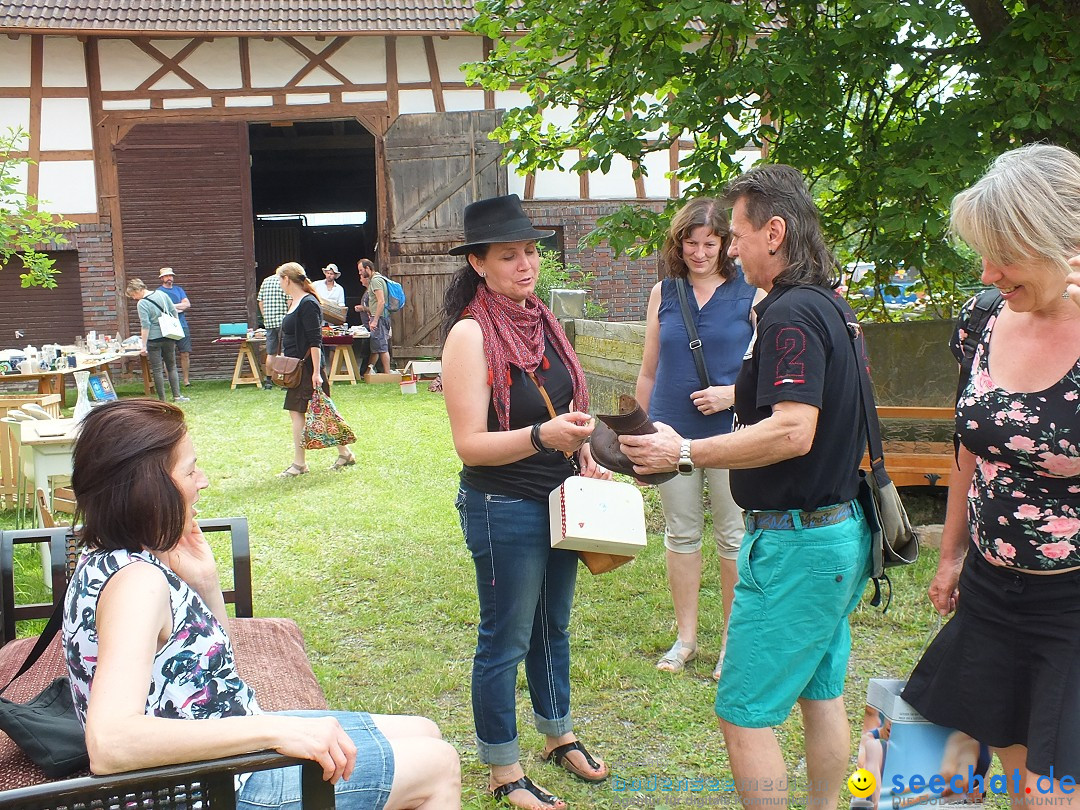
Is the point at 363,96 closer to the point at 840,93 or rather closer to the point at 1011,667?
the point at 840,93

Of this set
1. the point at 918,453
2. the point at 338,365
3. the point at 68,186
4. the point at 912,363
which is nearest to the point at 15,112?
the point at 68,186

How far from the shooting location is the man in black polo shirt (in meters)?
2.29

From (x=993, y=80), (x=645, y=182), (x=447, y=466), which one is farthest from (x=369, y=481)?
Answer: (x=645, y=182)

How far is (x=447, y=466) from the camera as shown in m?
8.32

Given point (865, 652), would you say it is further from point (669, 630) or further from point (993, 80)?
point (993, 80)

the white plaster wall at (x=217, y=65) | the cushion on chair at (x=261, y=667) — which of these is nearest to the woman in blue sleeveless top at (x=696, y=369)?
the cushion on chair at (x=261, y=667)

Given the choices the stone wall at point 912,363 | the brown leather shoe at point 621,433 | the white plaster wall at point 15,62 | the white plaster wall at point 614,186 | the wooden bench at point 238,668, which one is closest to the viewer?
the wooden bench at point 238,668

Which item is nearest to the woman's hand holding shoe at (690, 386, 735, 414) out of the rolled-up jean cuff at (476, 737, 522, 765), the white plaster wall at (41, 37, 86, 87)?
the rolled-up jean cuff at (476, 737, 522, 765)

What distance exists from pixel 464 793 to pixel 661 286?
7.15 ft

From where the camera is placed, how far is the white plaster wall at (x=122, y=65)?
14648 mm

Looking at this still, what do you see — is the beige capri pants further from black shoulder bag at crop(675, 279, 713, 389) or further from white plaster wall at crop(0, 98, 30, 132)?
white plaster wall at crop(0, 98, 30, 132)

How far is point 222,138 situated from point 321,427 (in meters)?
8.86

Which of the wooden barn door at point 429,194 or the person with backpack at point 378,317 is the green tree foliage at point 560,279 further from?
the person with backpack at point 378,317

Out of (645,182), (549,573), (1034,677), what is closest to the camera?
(1034,677)
